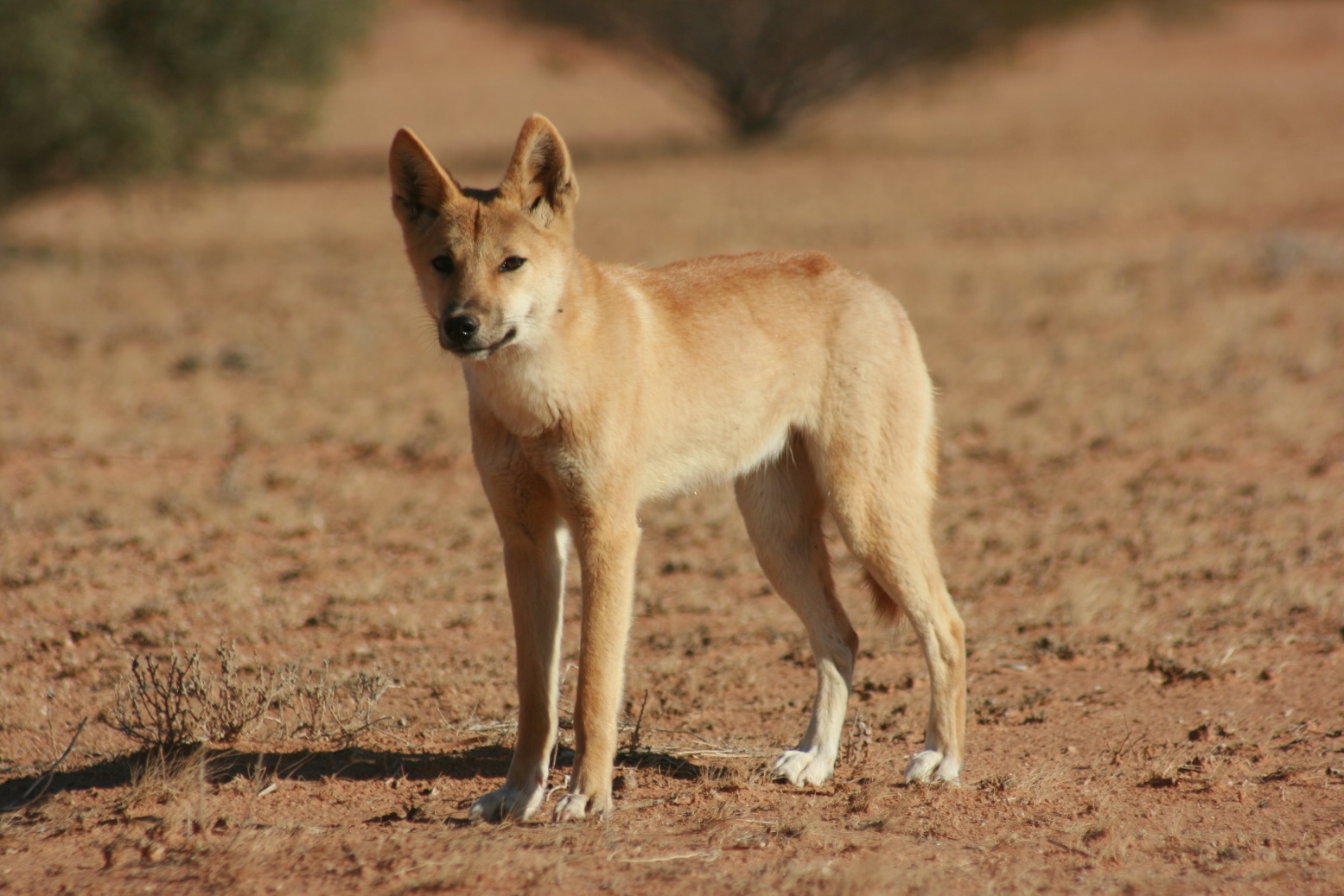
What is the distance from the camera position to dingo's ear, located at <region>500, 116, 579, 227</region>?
13.4 ft

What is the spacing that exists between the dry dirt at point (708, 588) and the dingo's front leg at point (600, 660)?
0.66 feet

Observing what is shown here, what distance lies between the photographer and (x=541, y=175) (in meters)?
4.21

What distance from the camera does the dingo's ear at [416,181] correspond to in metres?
4.09

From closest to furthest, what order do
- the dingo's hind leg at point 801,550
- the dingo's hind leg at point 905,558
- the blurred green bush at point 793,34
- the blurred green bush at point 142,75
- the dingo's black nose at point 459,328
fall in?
the dingo's black nose at point 459,328 → the dingo's hind leg at point 905,558 → the dingo's hind leg at point 801,550 → the blurred green bush at point 142,75 → the blurred green bush at point 793,34

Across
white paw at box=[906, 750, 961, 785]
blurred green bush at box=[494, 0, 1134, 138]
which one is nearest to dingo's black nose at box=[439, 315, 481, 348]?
white paw at box=[906, 750, 961, 785]

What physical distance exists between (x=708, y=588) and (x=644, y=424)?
8.81 feet

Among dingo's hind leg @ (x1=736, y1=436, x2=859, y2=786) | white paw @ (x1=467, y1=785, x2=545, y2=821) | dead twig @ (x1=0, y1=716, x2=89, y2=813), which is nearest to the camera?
white paw @ (x1=467, y1=785, x2=545, y2=821)

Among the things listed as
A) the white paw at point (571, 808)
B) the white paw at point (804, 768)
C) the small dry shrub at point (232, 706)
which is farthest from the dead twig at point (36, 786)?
the white paw at point (804, 768)

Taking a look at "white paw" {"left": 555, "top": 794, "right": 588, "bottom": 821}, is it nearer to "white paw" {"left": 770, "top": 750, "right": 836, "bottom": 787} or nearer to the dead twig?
"white paw" {"left": 770, "top": 750, "right": 836, "bottom": 787}

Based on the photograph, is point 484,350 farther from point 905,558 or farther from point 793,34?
point 793,34

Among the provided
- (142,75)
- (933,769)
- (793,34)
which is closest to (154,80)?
(142,75)

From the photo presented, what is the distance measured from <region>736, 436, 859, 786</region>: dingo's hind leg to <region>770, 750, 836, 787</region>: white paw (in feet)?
0.81

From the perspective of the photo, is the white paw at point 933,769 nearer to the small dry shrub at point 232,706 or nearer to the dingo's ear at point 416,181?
the small dry shrub at point 232,706

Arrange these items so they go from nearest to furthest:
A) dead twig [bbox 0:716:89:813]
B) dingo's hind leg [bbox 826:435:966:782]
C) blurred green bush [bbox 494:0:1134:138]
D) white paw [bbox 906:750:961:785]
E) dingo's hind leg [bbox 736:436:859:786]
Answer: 1. dead twig [bbox 0:716:89:813]
2. white paw [bbox 906:750:961:785]
3. dingo's hind leg [bbox 826:435:966:782]
4. dingo's hind leg [bbox 736:436:859:786]
5. blurred green bush [bbox 494:0:1134:138]
